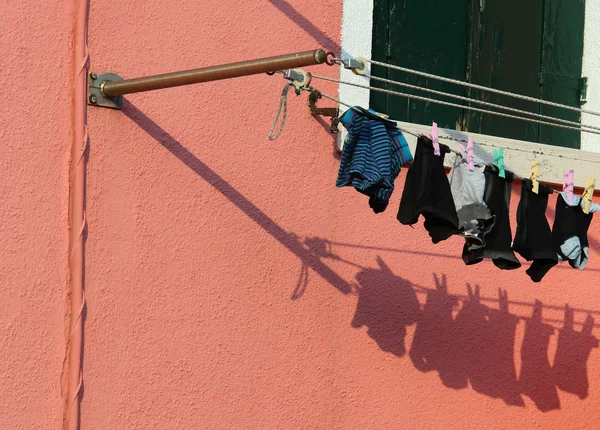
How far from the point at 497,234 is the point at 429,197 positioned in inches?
16.5

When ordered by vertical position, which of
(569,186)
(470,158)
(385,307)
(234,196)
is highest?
(470,158)

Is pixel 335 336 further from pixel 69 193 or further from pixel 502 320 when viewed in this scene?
pixel 69 193

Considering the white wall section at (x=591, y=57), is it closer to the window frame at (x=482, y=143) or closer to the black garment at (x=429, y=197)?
the window frame at (x=482, y=143)

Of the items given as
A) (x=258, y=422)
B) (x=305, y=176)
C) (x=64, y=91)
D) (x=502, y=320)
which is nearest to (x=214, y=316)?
(x=258, y=422)

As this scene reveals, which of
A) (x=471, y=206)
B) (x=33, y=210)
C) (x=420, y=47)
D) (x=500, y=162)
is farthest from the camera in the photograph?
(x=420, y=47)

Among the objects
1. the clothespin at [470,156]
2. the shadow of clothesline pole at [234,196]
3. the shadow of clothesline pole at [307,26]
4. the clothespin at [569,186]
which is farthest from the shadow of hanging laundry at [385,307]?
the shadow of clothesline pole at [307,26]

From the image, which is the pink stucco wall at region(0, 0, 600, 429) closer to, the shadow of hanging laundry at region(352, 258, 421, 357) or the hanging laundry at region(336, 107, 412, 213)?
the shadow of hanging laundry at region(352, 258, 421, 357)

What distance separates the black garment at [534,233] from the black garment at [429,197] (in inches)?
16.7

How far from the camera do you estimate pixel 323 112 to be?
5.03 metres

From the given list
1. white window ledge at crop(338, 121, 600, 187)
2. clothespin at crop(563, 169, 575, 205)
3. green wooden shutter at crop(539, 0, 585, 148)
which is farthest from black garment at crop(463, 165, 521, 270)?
green wooden shutter at crop(539, 0, 585, 148)

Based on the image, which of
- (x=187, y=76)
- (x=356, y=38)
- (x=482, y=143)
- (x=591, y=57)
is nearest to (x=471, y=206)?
(x=482, y=143)

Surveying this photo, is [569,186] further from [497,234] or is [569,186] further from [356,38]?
[356,38]

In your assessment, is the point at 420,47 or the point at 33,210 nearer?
the point at 33,210

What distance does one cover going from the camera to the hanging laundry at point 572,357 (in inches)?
219
